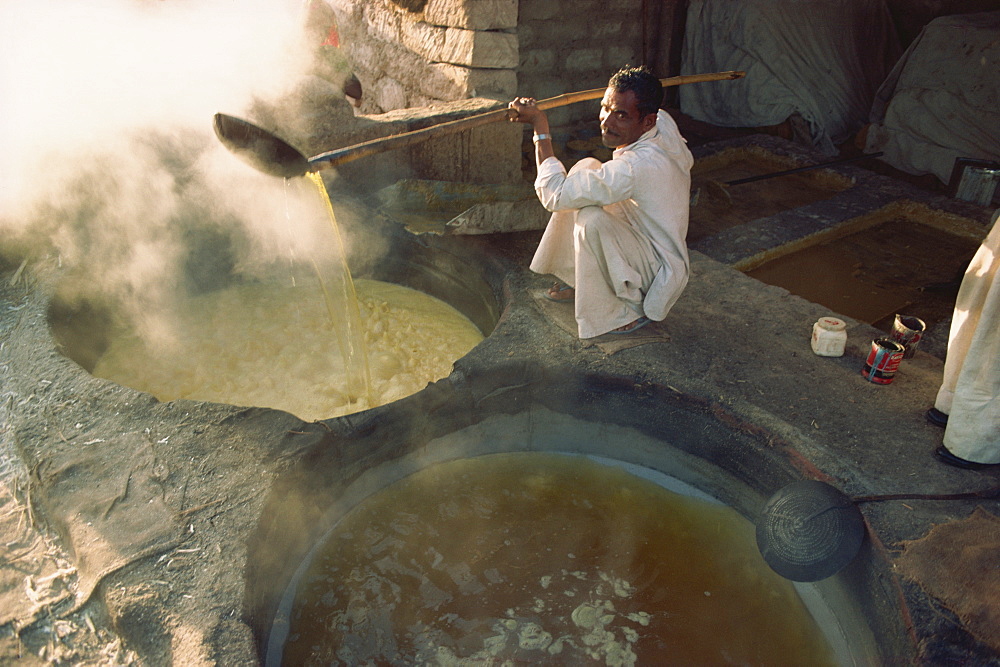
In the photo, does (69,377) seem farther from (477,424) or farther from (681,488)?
(681,488)

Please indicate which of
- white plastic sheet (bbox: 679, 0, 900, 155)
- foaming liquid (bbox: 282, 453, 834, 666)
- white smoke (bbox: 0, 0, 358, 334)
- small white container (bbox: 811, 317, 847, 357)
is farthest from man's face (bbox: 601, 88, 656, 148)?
white plastic sheet (bbox: 679, 0, 900, 155)

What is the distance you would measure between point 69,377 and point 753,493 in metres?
3.25

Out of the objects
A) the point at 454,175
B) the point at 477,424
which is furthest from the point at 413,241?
the point at 477,424

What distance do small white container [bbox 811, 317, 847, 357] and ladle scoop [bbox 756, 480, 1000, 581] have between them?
0.95 meters

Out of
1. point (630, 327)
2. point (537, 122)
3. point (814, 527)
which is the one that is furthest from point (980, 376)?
point (537, 122)

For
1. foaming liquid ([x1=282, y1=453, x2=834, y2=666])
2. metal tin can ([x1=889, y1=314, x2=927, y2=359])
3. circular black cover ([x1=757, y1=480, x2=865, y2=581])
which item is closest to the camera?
circular black cover ([x1=757, y1=480, x2=865, y2=581])

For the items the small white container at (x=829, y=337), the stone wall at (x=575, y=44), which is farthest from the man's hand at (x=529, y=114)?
the stone wall at (x=575, y=44)

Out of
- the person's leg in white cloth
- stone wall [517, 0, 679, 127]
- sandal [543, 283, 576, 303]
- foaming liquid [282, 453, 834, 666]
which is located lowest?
foaming liquid [282, 453, 834, 666]

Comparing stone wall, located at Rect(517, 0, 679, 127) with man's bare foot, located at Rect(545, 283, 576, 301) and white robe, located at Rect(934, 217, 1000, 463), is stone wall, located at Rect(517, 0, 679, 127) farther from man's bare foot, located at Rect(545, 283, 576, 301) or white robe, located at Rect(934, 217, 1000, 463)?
white robe, located at Rect(934, 217, 1000, 463)

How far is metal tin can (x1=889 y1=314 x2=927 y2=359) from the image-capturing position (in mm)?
3293

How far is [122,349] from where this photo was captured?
420 centimetres

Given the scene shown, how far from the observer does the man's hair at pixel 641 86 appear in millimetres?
3100

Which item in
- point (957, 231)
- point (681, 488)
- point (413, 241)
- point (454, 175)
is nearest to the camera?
point (681, 488)

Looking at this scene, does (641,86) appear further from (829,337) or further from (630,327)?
(829,337)
